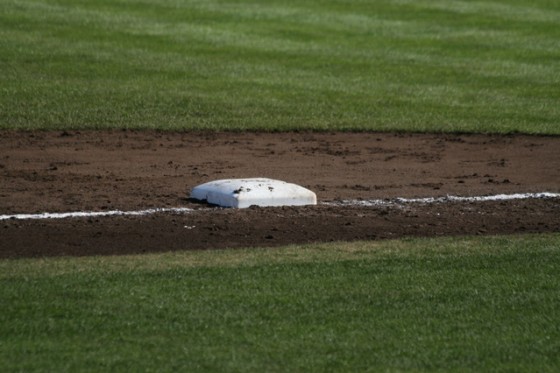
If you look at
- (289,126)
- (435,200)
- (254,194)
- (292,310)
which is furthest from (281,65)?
(292,310)

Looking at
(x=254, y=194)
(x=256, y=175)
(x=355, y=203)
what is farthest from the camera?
(x=256, y=175)

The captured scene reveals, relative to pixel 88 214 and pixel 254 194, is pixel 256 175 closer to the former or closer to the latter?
pixel 254 194

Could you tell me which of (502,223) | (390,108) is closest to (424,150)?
(390,108)

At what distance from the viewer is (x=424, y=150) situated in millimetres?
13234

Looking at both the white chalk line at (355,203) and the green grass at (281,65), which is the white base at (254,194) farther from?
the green grass at (281,65)

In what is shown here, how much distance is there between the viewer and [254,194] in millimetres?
10016

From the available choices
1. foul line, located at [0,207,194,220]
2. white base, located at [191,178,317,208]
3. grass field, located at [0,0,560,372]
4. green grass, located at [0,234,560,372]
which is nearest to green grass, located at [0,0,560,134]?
grass field, located at [0,0,560,372]

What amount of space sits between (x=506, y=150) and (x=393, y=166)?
1.66 m

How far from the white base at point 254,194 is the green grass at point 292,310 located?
144 cm

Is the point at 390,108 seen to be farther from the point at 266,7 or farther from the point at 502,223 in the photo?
the point at 266,7

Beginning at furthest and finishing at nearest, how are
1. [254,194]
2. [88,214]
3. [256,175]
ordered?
1. [256,175]
2. [254,194]
3. [88,214]

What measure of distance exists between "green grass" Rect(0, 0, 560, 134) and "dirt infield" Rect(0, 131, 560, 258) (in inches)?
35.9

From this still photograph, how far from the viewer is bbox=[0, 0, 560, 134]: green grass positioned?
15023 mm

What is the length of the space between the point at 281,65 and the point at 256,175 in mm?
6935
